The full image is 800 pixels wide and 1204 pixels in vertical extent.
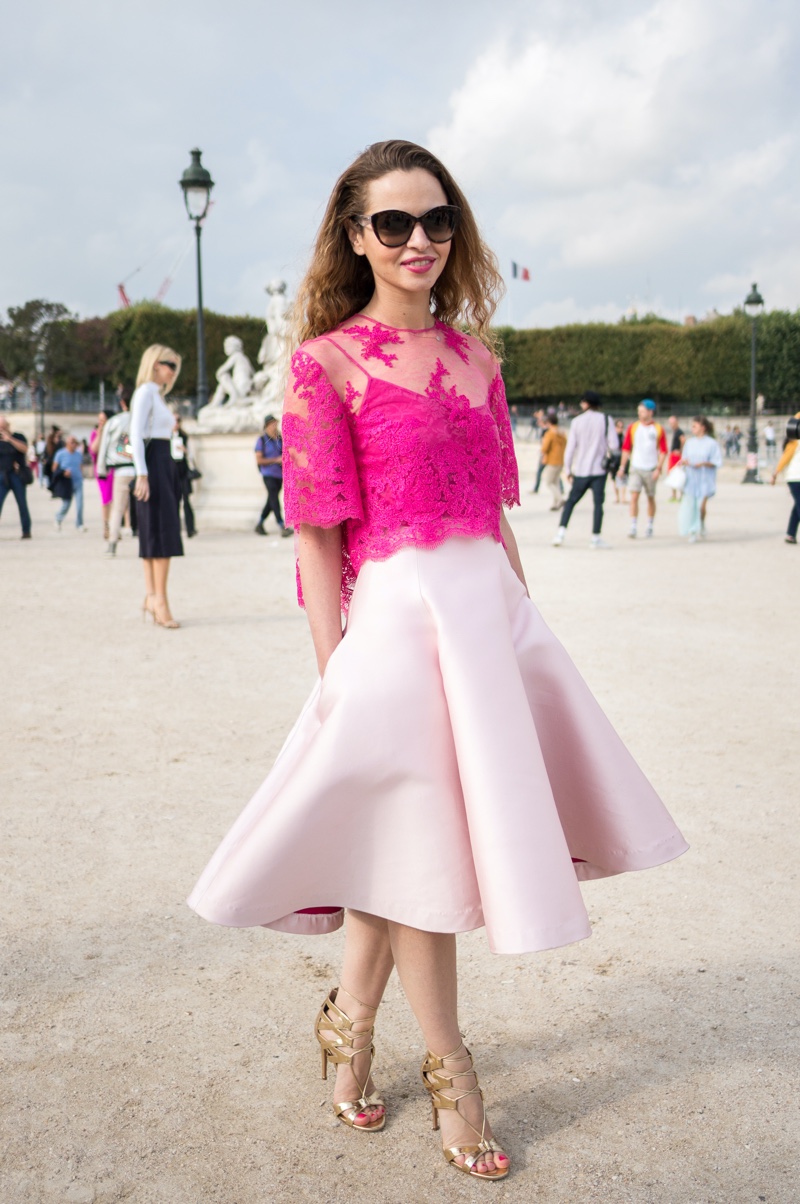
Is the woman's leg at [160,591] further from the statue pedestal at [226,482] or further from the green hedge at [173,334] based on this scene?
the green hedge at [173,334]

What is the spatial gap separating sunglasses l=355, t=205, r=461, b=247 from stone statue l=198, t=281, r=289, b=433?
14.2 metres

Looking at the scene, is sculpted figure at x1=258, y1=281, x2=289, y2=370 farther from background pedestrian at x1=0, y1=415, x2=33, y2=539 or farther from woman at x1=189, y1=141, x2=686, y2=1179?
woman at x1=189, y1=141, x2=686, y2=1179

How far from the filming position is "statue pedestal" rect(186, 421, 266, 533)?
16453mm

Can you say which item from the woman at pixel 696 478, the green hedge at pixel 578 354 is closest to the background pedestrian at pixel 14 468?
the woman at pixel 696 478

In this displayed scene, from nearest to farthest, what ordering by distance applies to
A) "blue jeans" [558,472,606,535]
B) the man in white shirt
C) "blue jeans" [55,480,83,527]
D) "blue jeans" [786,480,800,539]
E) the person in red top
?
"blue jeans" [786,480,800,539]
the man in white shirt
"blue jeans" [558,472,606,535]
the person in red top
"blue jeans" [55,480,83,527]

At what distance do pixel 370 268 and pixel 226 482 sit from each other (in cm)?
1491

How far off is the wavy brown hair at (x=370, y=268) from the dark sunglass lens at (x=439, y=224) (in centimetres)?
10

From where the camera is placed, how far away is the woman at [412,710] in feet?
6.48

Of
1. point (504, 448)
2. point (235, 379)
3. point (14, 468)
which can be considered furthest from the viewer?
point (235, 379)

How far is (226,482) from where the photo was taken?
55.7 feet

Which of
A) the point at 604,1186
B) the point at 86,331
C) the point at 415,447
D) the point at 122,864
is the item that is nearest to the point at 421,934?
the point at 604,1186

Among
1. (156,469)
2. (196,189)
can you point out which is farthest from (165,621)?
(196,189)

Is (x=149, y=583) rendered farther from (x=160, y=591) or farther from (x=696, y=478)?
(x=696, y=478)

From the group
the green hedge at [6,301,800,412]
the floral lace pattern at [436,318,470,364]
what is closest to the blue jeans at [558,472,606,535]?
the floral lace pattern at [436,318,470,364]
